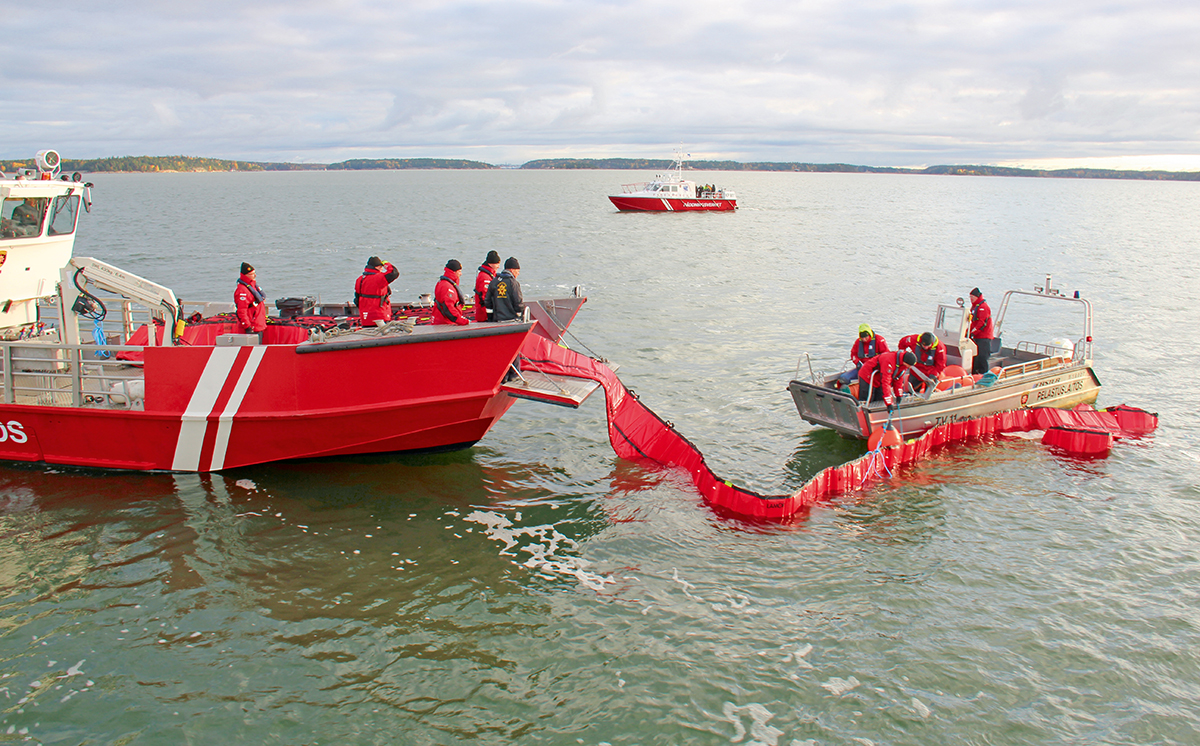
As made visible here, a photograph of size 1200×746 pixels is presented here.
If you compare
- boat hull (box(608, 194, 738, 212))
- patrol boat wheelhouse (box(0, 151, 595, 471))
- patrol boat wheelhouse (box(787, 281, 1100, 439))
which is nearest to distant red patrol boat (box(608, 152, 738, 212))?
boat hull (box(608, 194, 738, 212))

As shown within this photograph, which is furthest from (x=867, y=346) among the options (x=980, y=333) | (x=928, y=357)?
(x=980, y=333)

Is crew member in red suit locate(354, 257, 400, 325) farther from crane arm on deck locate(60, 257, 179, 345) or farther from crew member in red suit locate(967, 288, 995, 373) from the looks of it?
crew member in red suit locate(967, 288, 995, 373)

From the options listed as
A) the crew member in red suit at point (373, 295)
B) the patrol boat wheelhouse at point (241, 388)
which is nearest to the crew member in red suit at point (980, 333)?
the patrol boat wheelhouse at point (241, 388)

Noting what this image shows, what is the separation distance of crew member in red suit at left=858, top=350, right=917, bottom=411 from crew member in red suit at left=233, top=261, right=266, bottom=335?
28.4 ft

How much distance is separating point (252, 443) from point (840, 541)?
7.46 metres

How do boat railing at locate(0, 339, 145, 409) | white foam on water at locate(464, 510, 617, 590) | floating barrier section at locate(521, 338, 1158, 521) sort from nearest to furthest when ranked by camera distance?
1. white foam on water at locate(464, 510, 617, 590)
2. floating barrier section at locate(521, 338, 1158, 521)
3. boat railing at locate(0, 339, 145, 409)

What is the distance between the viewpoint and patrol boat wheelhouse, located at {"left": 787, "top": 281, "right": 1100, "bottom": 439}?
11.5 metres

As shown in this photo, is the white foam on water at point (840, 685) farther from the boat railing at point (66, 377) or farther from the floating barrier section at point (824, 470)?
the boat railing at point (66, 377)

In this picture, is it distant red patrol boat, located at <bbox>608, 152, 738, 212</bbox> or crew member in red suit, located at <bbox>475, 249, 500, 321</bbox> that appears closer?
crew member in red suit, located at <bbox>475, 249, 500, 321</bbox>

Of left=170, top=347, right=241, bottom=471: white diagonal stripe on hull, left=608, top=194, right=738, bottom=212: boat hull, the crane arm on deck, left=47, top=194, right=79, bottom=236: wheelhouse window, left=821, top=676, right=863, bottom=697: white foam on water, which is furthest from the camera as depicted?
left=608, top=194, right=738, bottom=212: boat hull

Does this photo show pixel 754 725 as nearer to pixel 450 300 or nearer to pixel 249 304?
pixel 450 300

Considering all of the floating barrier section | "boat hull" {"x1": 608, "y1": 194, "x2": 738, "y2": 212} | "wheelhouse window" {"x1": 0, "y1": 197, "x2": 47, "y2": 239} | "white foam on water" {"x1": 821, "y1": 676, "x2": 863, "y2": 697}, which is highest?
"boat hull" {"x1": 608, "y1": 194, "x2": 738, "y2": 212}

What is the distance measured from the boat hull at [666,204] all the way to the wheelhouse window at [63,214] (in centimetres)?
6236

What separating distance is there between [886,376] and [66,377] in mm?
11186
